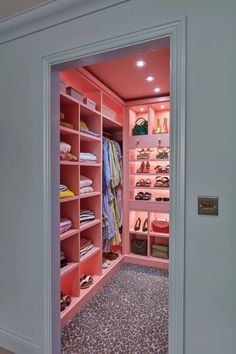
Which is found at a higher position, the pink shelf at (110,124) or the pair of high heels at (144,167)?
the pink shelf at (110,124)

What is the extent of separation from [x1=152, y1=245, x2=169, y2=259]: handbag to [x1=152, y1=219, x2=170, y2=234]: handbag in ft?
0.76

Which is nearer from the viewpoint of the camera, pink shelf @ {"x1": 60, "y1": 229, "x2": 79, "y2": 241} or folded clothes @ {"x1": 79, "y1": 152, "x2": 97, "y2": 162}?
pink shelf @ {"x1": 60, "y1": 229, "x2": 79, "y2": 241}

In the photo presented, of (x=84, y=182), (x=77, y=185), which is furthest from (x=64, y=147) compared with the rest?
(x=84, y=182)

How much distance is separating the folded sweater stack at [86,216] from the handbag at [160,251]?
47.5 inches

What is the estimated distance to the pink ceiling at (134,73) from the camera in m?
1.98

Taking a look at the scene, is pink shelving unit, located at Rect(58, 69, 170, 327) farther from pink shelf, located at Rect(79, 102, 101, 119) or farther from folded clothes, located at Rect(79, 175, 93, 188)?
folded clothes, located at Rect(79, 175, 93, 188)

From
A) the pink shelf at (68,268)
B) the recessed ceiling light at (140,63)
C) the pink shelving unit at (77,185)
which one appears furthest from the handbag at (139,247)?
the recessed ceiling light at (140,63)

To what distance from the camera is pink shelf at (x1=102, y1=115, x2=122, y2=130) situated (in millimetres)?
2754

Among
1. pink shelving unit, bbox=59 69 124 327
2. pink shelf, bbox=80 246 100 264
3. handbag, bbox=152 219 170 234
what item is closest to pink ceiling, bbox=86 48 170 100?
pink shelving unit, bbox=59 69 124 327

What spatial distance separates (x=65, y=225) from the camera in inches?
77.8
